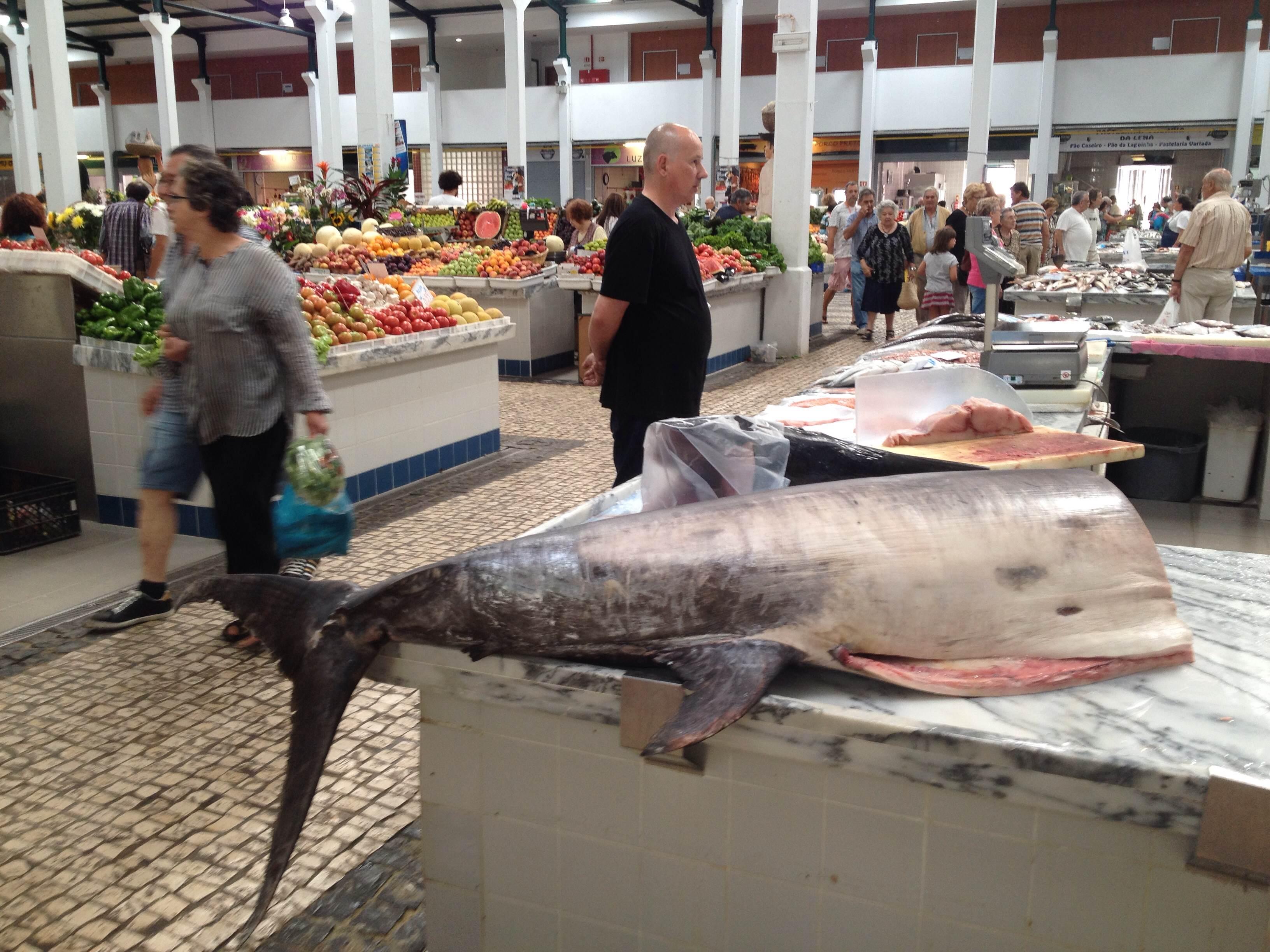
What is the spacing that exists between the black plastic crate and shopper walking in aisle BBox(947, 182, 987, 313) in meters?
8.42

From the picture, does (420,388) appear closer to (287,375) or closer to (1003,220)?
(287,375)

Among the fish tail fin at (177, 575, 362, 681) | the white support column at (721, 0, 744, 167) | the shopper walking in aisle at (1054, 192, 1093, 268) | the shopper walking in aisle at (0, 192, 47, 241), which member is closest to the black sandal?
the fish tail fin at (177, 575, 362, 681)

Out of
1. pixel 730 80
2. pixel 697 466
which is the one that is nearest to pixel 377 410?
pixel 697 466

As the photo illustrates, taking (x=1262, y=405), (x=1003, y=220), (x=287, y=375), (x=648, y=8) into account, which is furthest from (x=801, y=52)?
(x=648, y=8)

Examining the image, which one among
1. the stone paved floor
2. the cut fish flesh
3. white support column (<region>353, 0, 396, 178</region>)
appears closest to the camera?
the stone paved floor

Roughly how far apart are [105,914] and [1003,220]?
34.7 feet

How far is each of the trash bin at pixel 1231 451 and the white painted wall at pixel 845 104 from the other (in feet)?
61.6

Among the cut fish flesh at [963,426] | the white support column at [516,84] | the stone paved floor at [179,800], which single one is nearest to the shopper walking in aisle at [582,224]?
the stone paved floor at [179,800]

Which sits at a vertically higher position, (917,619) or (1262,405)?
(917,619)

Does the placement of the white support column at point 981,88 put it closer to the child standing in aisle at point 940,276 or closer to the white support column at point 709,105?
the child standing in aisle at point 940,276

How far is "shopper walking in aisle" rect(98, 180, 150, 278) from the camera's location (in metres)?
8.70

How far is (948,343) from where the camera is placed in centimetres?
510

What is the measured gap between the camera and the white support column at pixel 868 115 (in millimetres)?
24344

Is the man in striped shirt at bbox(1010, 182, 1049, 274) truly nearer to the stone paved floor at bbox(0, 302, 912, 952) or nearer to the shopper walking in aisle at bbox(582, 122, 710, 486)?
the shopper walking in aisle at bbox(582, 122, 710, 486)
